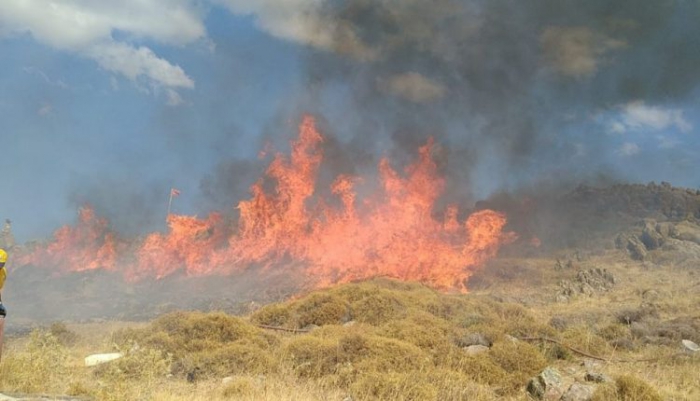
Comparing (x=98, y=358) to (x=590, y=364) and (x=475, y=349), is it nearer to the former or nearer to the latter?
(x=475, y=349)

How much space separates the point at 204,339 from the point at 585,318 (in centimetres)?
1704

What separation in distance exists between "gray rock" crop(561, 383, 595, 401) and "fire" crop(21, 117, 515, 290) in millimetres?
26351

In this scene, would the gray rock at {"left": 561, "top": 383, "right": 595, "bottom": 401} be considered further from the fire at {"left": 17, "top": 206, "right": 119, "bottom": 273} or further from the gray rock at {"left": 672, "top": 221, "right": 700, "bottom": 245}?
the fire at {"left": 17, "top": 206, "right": 119, "bottom": 273}

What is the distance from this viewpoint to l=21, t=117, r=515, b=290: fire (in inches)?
1499

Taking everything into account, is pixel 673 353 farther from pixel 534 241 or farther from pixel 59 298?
pixel 59 298

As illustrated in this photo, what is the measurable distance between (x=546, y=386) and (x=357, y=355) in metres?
4.65

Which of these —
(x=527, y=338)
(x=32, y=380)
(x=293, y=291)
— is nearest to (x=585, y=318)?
(x=527, y=338)

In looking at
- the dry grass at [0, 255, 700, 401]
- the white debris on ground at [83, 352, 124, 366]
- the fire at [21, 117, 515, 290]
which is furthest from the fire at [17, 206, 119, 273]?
the white debris on ground at [83, 352, 124, 366]

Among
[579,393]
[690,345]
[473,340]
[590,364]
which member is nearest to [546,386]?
[579,393]

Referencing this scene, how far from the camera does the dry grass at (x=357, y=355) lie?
916 centimetres

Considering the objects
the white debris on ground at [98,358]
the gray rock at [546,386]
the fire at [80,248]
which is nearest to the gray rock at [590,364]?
the gray rock at [546,386]

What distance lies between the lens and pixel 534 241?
161ft

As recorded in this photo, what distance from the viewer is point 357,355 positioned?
40.7 feet

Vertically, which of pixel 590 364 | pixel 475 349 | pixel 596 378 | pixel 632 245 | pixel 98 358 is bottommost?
pixel 596 378
